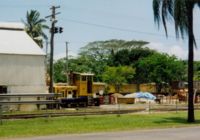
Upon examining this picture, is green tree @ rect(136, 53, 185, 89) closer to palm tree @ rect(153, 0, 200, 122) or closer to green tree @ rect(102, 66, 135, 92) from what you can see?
green tree @ rect(102, 66, 135, 92)

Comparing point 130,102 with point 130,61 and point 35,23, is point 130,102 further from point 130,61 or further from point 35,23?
point 130,61

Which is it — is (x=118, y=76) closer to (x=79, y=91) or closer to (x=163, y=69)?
(x=163, y=69)

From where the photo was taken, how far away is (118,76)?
319 feet

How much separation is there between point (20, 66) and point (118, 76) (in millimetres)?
52255

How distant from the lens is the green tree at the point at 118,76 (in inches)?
3780

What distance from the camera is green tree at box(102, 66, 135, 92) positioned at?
96.0 metres

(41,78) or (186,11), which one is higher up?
(186,11)

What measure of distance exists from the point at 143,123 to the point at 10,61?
2243 cm

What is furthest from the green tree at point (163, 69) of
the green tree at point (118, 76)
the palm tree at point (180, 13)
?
the palm tree at point (180, 13)

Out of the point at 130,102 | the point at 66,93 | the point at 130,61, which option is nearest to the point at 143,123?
the point at 66,93

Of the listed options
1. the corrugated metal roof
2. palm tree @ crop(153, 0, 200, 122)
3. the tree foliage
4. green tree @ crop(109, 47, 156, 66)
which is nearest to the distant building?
the corrugated metal roof

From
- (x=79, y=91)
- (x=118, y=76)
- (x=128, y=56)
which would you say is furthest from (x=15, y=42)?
(x=128, y=56)

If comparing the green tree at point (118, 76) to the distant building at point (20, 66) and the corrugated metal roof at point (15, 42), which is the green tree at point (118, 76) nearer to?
the corrugated metal roof at point (15, 42)

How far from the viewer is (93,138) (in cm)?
1825
